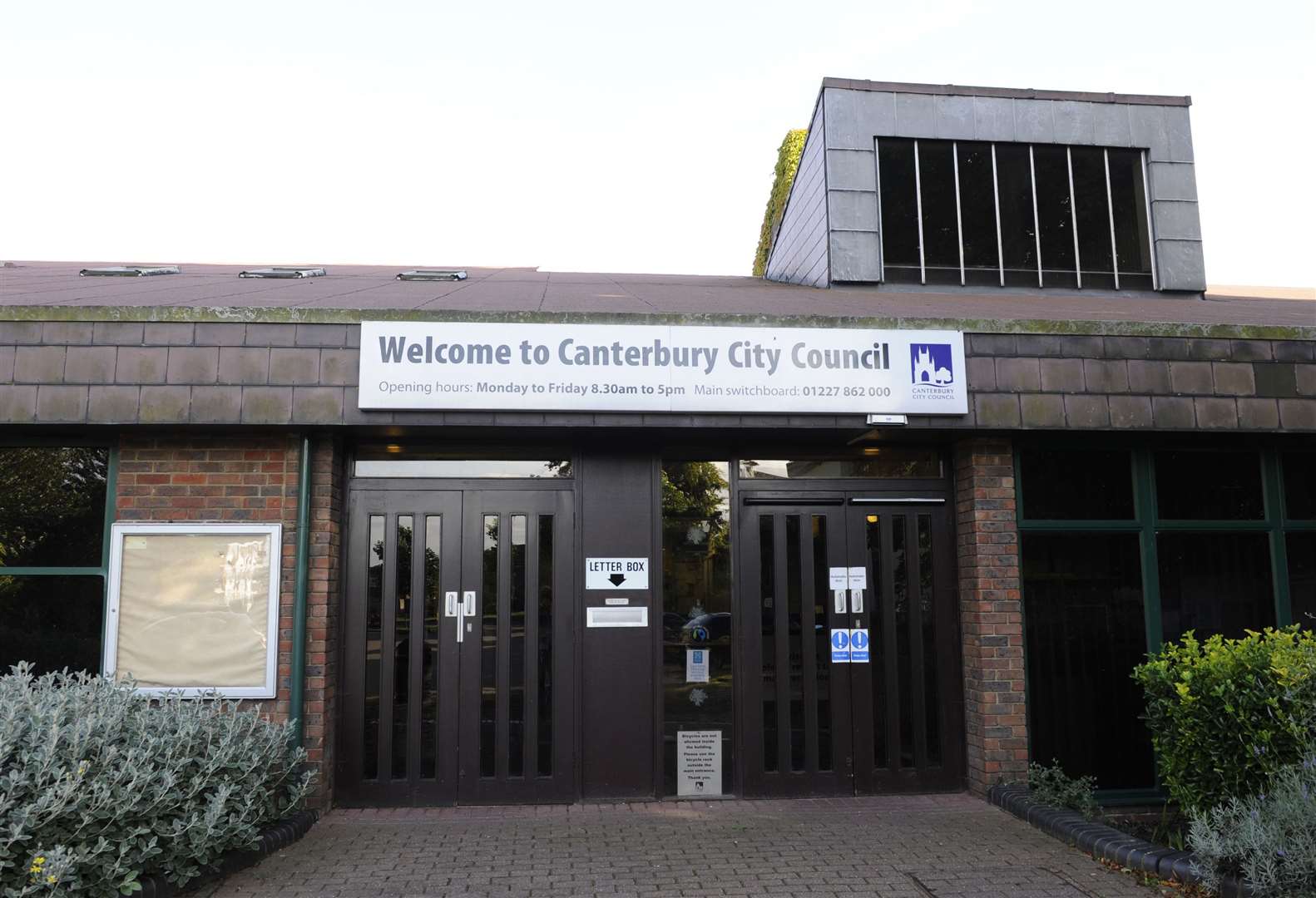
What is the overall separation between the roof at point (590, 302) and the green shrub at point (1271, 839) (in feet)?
10.0

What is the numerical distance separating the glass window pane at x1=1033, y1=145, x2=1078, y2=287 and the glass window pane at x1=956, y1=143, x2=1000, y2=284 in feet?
1.90

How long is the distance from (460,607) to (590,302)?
2665mm

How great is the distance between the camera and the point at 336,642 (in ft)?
22.3

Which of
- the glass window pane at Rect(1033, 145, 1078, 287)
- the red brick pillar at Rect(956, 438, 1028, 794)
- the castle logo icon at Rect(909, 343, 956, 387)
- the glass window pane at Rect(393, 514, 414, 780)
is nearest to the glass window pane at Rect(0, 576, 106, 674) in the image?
the glass window pane at Rect(393, 514, 414, 780)

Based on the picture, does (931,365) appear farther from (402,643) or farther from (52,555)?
(52,555)

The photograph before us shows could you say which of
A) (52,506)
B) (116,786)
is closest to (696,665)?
(116,786)

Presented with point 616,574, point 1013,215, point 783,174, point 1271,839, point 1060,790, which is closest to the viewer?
point 1271,839

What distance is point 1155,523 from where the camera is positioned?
7230 millimetres

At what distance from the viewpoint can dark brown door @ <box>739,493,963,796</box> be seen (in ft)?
23.1

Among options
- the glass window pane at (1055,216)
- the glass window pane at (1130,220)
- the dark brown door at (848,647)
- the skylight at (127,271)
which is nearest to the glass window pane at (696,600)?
the dark brown door at (848,647)

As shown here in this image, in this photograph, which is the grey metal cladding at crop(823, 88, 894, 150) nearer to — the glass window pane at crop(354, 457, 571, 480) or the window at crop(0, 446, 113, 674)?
the glass window pane at crop(354, 457, 571, 480)

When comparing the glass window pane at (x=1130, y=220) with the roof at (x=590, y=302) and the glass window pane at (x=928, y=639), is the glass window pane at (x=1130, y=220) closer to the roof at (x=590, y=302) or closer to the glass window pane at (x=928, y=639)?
the roof at (x=590, y=302)

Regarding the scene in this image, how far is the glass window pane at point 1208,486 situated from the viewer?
24.0 ft

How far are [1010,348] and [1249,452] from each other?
7.88ft
